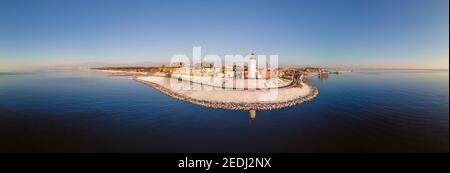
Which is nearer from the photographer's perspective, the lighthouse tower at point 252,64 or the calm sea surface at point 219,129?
the calm sea surface at point 219,129

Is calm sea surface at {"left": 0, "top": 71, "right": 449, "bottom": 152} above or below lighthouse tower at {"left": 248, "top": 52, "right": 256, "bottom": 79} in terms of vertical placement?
below

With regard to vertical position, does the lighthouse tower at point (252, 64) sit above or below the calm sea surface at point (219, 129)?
above

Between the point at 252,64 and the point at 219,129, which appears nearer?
the point at 219,129

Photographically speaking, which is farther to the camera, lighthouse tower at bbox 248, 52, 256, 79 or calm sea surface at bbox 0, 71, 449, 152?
lighthouse tower at bbox 248, 52, 256, 79

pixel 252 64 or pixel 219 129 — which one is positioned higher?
pixel 252 64

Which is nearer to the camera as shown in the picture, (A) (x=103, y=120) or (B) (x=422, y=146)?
(B) (x=422, y=146)

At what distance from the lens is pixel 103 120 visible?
14984 mm
